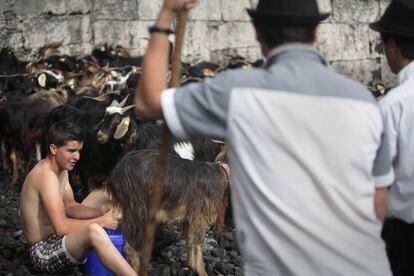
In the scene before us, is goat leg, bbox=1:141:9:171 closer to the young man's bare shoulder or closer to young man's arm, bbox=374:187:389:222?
the young man's bare shoulder

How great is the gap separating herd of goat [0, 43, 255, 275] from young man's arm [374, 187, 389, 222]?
283cm

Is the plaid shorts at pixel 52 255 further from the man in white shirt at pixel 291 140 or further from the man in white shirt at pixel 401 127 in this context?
the man in white shirt at pixel 291 140

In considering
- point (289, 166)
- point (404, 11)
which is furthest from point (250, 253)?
point (404, 11)

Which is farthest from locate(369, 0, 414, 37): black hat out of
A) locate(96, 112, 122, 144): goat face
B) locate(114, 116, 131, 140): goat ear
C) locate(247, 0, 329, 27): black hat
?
locate(96, 112, 122, 144): goat face

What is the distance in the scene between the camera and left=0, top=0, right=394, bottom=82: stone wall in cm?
1579

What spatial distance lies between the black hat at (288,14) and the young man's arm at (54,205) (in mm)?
2843

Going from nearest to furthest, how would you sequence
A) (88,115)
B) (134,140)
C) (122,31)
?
(134,140) → (88,115) → (122,31)

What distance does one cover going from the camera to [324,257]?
237 centimetres

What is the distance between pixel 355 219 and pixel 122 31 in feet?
46.9

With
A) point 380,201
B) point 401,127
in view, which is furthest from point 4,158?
point 380,201

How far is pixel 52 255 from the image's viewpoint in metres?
4.96

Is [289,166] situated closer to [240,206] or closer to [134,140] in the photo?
[240,206]

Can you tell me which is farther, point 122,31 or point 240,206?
point 122,31

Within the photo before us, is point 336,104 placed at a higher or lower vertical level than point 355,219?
higher
